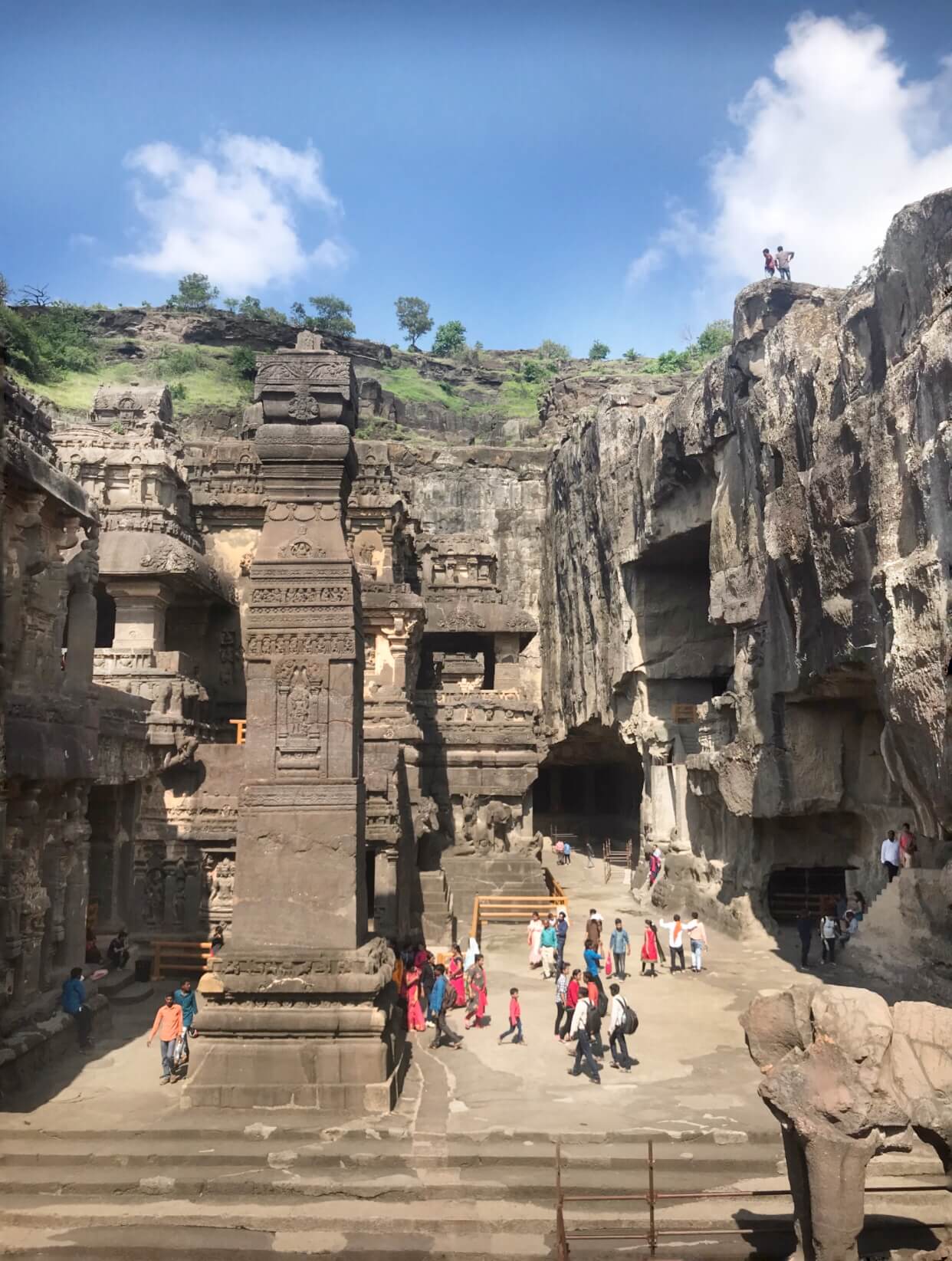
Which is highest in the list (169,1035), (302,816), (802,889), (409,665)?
(409,665)

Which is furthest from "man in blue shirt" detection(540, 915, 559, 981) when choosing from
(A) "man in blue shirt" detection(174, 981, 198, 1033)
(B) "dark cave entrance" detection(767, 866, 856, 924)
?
(A) "man in blue shirt" detection(174, 981, 198, 1033)

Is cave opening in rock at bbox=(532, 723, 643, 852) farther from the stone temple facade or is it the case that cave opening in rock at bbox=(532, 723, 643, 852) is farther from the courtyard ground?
the courtyard ground

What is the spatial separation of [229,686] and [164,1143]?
45.4 ft

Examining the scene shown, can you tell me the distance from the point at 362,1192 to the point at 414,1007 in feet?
14.4

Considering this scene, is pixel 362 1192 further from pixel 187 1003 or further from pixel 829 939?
pixel 829 939

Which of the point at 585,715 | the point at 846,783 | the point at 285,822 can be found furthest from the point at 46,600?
the point at 585,715

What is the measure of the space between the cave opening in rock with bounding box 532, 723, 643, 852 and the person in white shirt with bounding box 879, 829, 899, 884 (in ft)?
64.4

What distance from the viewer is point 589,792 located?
41.2 m

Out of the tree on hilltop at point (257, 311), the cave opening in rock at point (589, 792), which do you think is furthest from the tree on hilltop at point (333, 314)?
the cave opening in rock at point (589, 792)

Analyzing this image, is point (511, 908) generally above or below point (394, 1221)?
above

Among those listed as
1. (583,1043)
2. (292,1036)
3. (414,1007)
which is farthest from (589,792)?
(292,1036)

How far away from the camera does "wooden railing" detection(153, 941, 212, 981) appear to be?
14.2 m

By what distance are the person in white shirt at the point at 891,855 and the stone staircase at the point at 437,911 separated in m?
7.66

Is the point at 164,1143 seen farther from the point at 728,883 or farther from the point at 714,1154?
the point at 728,883
